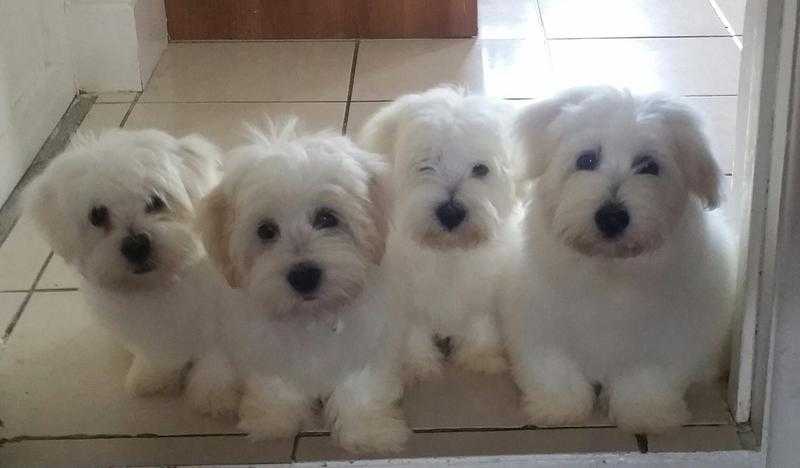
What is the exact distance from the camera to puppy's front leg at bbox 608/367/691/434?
1711mm

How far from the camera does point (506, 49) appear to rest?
130 inches

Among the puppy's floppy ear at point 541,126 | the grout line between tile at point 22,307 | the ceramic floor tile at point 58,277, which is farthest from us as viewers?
the ceramic floor tile at point 58,277

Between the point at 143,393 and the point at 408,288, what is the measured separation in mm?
549

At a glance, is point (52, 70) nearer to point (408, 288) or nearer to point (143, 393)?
point (143, 393)

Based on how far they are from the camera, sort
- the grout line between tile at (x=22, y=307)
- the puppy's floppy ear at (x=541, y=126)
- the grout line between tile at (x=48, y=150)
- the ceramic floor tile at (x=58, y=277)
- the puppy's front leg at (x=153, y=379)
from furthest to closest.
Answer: the grout line between tile at (x=48, y=150) < the ceramic floor tile at (x=58, y=277) < the grout line between tile at (x=22, y=307) < the puppy's front leg at (x=153, y=379) < the puppy's floppy ear at (x=541, y=126)

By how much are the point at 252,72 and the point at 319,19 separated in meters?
0.36

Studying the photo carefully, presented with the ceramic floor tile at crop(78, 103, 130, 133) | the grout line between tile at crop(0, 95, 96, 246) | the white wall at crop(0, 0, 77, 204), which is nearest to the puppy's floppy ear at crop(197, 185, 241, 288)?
the grout line between tile at crop(0, 95, 96, 246)

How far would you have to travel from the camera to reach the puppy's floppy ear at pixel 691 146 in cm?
159

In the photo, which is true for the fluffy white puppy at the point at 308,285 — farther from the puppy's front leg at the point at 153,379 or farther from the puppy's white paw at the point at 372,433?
the puppy's front leg at the point at 153,379

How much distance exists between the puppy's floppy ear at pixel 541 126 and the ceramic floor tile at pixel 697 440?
1.67 feet

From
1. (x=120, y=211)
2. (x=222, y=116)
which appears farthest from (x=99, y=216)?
(x=222, y=116)

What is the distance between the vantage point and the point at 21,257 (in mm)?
2354

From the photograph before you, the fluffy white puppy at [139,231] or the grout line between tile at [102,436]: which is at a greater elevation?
the fluffy white puppy at [139,231]

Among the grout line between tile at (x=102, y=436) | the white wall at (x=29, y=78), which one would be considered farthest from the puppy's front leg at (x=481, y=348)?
the white wall at (x=29, y=78)
